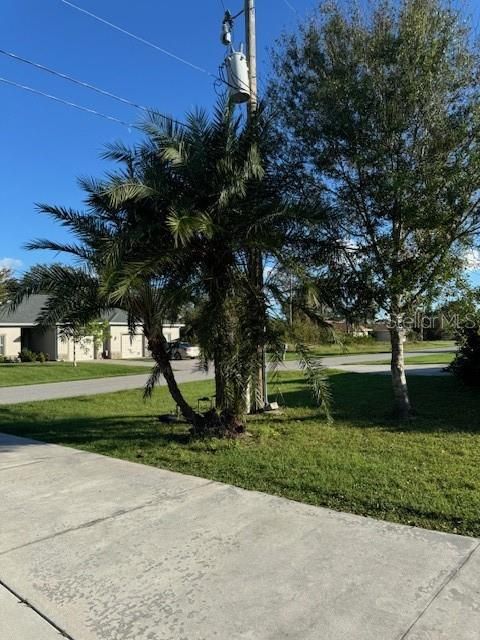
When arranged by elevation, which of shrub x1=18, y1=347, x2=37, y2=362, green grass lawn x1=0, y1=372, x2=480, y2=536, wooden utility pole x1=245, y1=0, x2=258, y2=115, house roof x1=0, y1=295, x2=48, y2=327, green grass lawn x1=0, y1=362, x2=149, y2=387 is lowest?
green grass lawn x1=0, y1=372, x2=480, y2=536

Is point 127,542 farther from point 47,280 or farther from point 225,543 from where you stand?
point 47,280

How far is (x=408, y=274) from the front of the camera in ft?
29.1

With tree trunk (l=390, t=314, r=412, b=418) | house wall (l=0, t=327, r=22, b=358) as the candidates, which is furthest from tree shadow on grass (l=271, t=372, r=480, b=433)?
house wall (l=0, t=327, r=22, b=358)

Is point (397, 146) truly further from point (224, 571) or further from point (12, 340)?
point (12, 340)

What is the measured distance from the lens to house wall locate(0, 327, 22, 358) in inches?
1443

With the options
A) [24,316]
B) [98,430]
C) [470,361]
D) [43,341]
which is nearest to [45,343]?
[43,341]

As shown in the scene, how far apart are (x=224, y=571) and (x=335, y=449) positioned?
3981mm

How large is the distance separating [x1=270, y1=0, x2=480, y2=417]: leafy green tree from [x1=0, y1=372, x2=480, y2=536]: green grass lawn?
2280 millimetres

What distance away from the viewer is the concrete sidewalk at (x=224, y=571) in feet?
10.8

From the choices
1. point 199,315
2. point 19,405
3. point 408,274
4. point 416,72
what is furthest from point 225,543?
point 19,405

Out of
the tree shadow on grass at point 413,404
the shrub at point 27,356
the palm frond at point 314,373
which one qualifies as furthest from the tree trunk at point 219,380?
the shrub at point 27,356

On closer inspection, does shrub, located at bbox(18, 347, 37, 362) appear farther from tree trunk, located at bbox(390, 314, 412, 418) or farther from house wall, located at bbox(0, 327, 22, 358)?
tree trunk, located at bbox(390, 314, 412, 418)

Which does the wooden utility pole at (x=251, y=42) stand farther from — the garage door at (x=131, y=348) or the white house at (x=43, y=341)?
the garage door at (x=131, y=348)

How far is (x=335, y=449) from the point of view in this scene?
773cm
